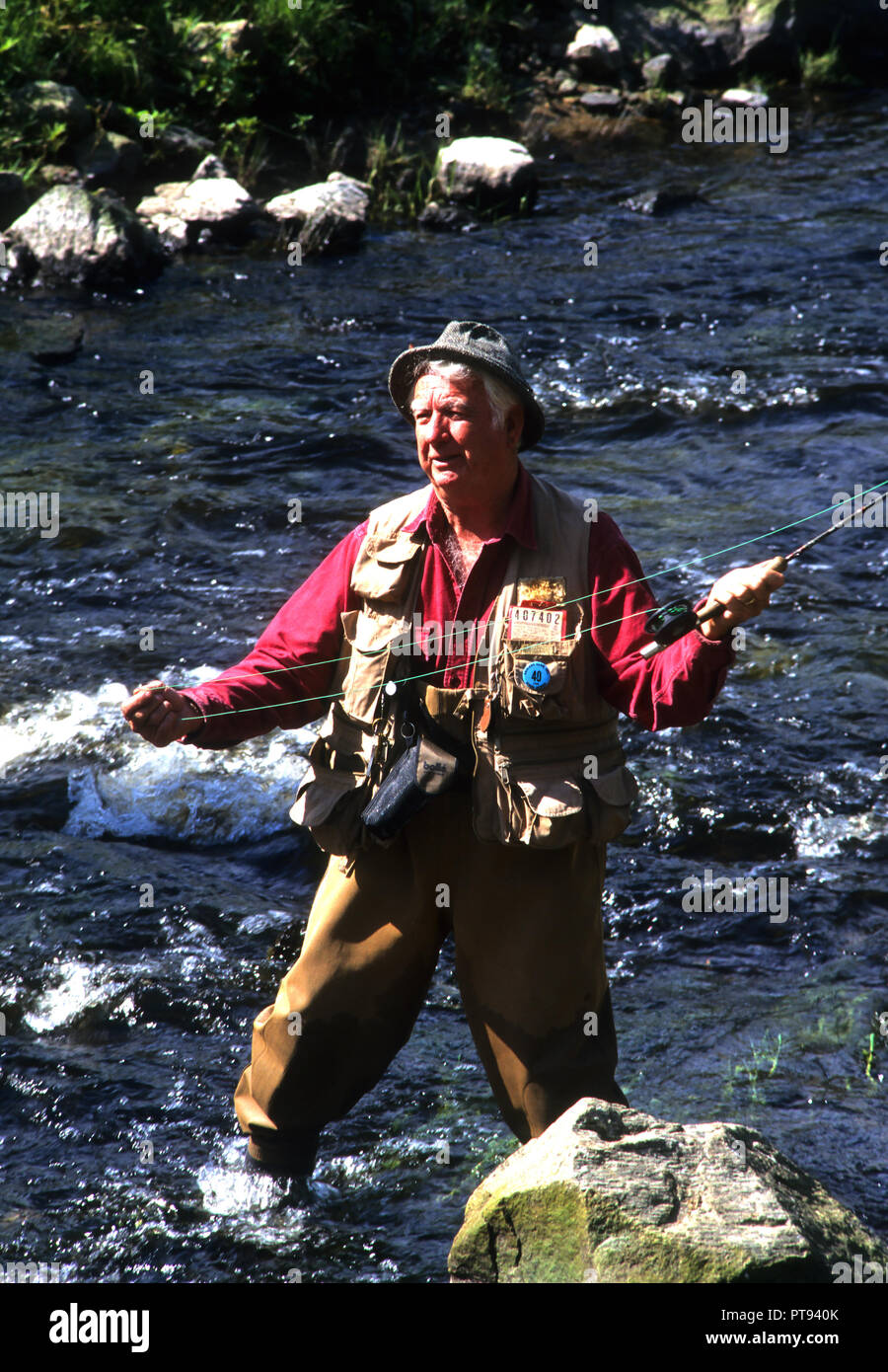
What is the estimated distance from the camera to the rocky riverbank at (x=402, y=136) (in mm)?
12045

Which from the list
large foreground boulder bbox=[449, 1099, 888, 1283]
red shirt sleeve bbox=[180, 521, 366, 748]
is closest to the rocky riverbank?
red shirt sleeve bbox=[180, 521, 366, 748]

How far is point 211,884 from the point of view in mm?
5320

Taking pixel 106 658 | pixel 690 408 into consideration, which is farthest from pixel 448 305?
pixel 106 658

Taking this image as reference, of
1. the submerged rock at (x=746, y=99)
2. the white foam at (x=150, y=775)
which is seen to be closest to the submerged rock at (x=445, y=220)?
the submerged rock at (x=746, y=99)

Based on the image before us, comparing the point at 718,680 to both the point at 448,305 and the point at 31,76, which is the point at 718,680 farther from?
the point at 31,76

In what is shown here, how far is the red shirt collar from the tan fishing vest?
2 cm

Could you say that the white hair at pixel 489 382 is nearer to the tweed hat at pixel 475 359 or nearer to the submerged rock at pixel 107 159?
the tweed hat at pixel 475 359

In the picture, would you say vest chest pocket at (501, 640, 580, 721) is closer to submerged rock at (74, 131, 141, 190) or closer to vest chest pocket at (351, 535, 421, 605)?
vest chest pocket at (351, 535, 421, 605)

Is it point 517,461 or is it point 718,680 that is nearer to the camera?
point 718,680

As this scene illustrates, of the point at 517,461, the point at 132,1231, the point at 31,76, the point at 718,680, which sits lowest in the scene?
the point at 132,1231

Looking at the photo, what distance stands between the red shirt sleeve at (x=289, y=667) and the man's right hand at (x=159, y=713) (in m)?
0.06

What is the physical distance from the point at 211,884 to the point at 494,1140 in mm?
1727

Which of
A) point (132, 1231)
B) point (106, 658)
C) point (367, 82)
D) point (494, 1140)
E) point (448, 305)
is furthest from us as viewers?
point (367, 82)

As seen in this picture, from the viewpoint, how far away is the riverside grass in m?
14.1
